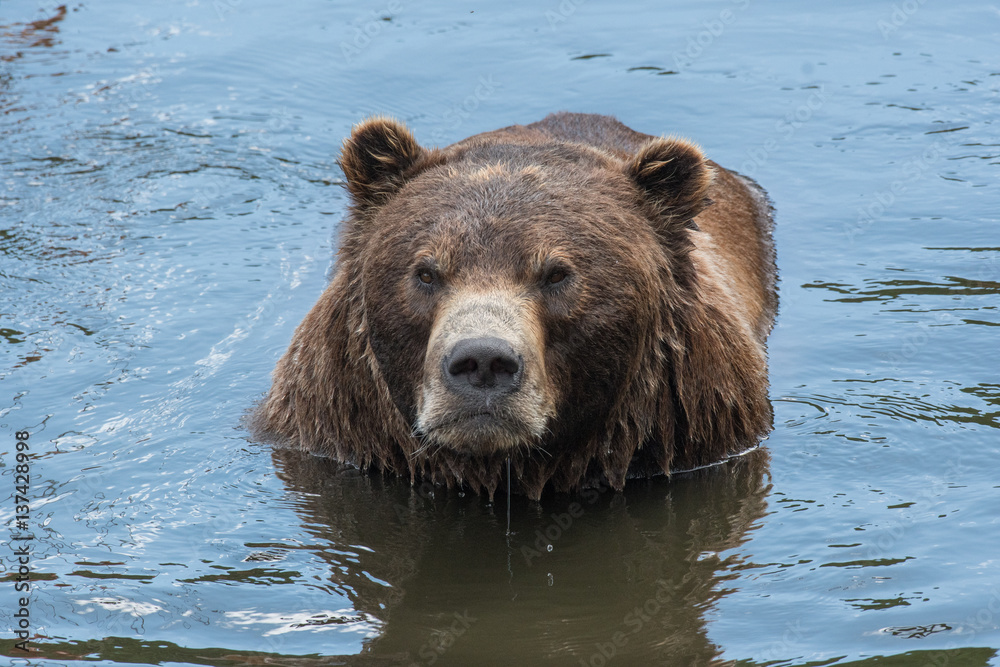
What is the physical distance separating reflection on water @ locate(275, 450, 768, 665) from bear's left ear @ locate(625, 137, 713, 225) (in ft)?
4.74

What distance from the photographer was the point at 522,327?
5.46m

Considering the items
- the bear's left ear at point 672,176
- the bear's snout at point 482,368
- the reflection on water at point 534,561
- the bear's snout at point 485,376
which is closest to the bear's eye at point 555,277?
the bear's snout at point 485,376

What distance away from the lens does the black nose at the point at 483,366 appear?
204 inches

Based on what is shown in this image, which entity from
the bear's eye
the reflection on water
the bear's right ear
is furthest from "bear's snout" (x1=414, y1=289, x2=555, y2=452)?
the bear's right ear

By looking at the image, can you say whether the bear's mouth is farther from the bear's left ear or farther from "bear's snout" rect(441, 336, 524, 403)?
the bear's left ear

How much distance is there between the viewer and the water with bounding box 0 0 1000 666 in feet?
17.8

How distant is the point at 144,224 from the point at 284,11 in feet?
19.2

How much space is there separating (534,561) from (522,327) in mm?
1226

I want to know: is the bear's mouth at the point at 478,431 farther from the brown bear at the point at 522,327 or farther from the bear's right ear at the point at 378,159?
the bear's right ear at the point at 378,159

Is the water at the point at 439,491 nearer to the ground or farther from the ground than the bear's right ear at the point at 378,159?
nearer to the ground

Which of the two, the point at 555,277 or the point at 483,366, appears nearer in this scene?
the point at 483,366

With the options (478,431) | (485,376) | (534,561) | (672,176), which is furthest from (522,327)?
(672,176)

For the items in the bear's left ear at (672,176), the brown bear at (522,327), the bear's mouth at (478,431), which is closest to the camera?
the bear's mouth at (478,431)

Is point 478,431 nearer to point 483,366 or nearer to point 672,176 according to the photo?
point 483,366
